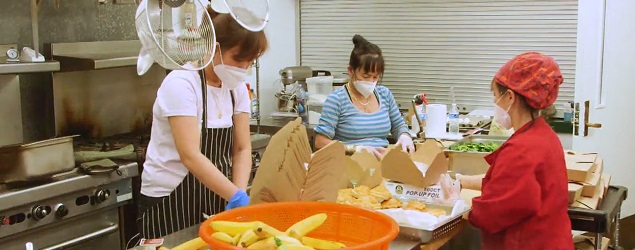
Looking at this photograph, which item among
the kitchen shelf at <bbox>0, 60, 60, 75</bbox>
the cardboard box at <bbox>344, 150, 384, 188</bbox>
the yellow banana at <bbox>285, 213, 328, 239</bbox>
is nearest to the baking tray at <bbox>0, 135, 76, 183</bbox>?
the kitchen shelf at <bbox>0, 60, 60, 75</bbox>

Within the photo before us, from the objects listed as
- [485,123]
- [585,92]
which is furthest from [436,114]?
[585,92]

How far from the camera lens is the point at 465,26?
17.1ft

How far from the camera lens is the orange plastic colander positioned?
191 centimetres

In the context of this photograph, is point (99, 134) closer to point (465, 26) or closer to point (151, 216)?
point (151, 216)

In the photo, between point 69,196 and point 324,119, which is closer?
point 69,196

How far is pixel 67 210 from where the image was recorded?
10.5 feet

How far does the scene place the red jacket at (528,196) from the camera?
2.36 meters

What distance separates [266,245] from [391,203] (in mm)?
926

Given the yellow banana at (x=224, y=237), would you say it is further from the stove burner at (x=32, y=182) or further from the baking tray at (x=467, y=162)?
the baking tray at (x=467, y=162)

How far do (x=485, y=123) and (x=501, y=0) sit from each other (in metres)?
0.98

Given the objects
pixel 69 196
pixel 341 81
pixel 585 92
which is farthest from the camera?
pixel 341 81

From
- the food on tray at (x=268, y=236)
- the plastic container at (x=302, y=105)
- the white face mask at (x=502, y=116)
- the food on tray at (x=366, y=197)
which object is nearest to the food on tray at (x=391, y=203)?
the food on tray at (x=366, y=197)

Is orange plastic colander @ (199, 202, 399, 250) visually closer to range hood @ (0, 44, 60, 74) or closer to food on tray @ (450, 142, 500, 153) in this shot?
food on tray @ (450, 142, 500, 153)

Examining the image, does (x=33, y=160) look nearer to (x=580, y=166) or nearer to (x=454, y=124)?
(x=580, y=166)
